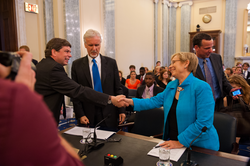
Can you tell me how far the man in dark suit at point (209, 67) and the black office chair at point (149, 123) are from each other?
32.0 inches

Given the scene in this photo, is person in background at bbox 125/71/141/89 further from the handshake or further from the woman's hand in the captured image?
the woman's hand

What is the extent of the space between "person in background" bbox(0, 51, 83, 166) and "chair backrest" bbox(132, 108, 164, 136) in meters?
2.25

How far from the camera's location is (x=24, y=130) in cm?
38

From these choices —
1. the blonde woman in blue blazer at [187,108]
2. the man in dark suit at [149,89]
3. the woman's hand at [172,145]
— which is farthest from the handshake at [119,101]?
the man in dark suit at [149,89]

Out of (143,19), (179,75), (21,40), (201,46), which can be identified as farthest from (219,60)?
(143,19)

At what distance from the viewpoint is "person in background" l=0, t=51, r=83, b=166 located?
0.37m

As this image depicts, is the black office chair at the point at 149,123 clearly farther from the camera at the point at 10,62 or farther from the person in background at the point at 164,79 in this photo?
the person in background at the point at 164,79

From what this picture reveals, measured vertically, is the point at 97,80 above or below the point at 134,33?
below

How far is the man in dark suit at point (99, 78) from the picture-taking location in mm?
2355

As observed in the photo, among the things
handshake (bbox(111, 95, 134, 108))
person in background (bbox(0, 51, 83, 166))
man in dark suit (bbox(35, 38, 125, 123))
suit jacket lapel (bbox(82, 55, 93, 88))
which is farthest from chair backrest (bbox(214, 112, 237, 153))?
person in background (bbox(0, 51, 83, 166))

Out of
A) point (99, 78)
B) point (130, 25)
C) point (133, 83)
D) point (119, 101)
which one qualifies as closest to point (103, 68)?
point (99, 78)

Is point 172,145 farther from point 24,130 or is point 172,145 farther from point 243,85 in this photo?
point 243,85

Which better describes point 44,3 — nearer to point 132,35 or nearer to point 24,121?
point 132,35

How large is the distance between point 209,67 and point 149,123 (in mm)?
1249
